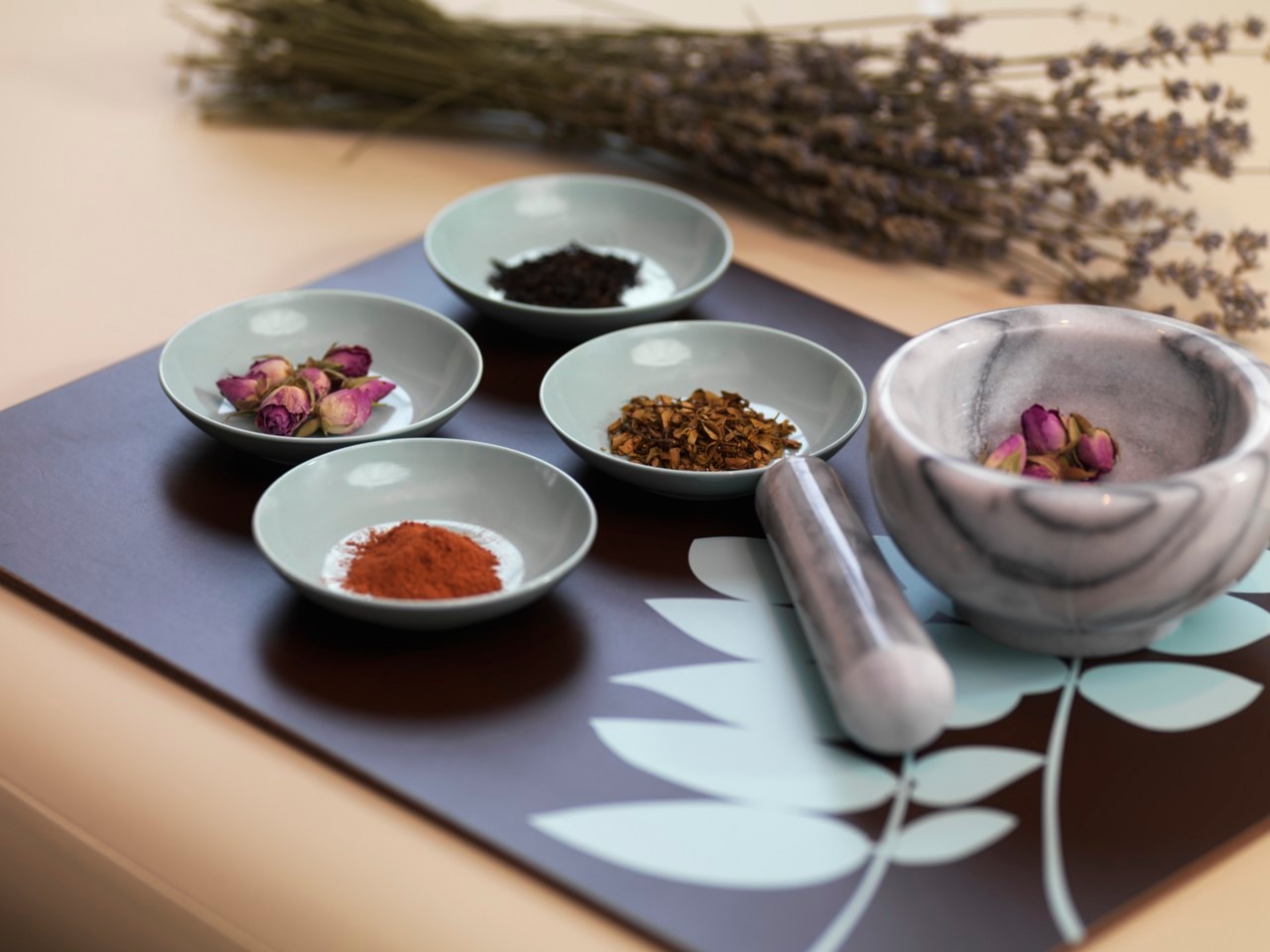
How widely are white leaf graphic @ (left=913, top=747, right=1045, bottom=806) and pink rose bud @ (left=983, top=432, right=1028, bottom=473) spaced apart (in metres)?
0.16

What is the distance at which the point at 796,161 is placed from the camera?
1.31 meters

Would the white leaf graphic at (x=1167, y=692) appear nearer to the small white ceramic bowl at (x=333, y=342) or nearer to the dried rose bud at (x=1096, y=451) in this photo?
the dried rose bud at (x=1096, y=451)

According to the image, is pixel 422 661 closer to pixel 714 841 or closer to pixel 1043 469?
pixel 714 841

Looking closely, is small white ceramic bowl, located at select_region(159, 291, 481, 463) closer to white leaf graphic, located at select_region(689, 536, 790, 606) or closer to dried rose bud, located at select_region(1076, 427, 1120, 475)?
white leaf graphic, located at select_region(689, 536, 790, 606)

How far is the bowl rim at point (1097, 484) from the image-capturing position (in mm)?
666

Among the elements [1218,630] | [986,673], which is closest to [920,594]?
[986,673]

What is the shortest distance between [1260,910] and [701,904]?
0.92 feet

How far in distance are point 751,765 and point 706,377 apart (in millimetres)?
400

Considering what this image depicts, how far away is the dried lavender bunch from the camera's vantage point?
1.24 metres

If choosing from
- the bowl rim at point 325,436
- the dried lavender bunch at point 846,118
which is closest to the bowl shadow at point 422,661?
the bowl rim at point 325,436

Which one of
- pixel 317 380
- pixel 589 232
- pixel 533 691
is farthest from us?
pixel 589 232

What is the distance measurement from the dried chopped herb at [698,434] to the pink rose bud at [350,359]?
0.20m

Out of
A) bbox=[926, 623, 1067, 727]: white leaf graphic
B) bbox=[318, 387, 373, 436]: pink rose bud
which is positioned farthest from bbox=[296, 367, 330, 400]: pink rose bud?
bbox=[926, 623, 1067, 727]: white leaf graphic

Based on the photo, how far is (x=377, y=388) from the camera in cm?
96
